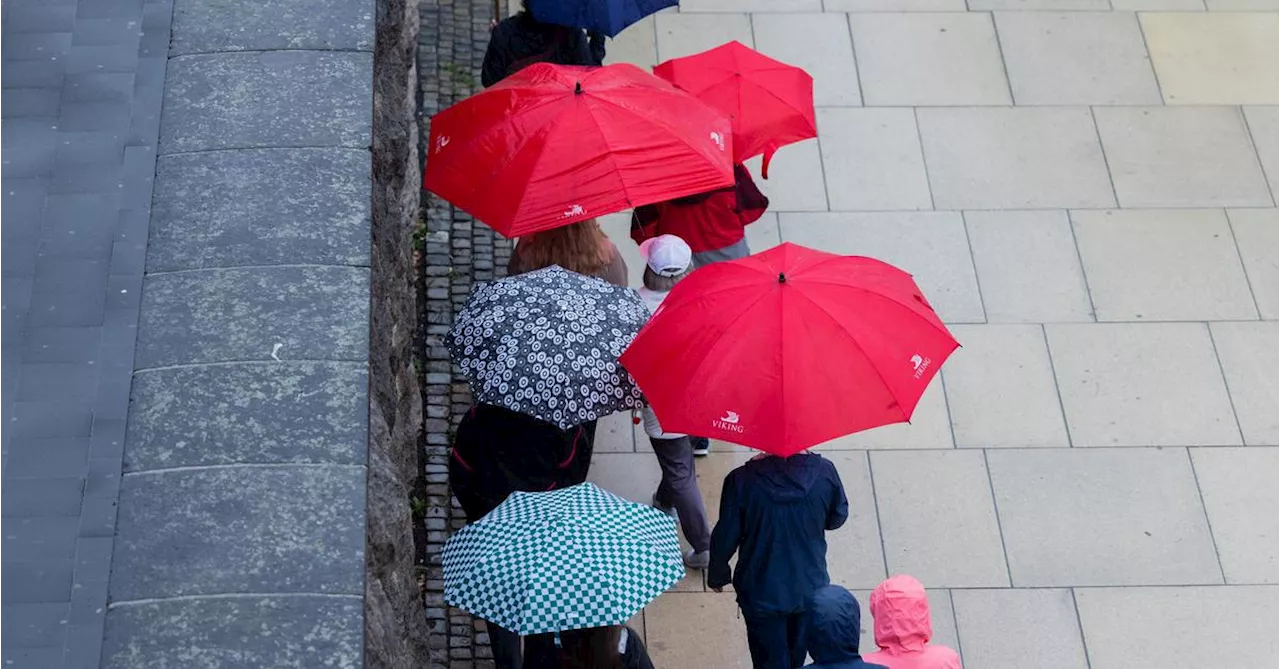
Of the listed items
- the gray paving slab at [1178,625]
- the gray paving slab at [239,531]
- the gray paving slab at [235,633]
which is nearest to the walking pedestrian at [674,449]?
the gray paving slab at [1178,625]

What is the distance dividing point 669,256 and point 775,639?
5.93 feet

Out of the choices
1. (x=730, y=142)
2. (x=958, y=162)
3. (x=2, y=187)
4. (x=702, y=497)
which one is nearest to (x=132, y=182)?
(x=2, y=187)

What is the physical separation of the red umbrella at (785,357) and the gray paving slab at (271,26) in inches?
76.8

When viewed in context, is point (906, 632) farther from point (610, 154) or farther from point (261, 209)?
point (261, 209)

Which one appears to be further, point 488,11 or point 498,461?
point 488,11

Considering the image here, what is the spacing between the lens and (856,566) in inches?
303

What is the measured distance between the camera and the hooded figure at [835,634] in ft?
17.6

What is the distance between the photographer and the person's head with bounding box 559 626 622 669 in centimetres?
549

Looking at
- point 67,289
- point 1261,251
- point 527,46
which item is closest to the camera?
point 67,289

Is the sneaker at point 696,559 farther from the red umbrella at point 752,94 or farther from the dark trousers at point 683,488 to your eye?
the red umbrella at point 752,94

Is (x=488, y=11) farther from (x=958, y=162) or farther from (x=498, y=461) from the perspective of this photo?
(x=498, y=461)

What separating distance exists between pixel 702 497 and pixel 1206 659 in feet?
8.55

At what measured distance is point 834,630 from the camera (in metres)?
5.36

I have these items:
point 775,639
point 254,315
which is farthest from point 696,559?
point 254,315
